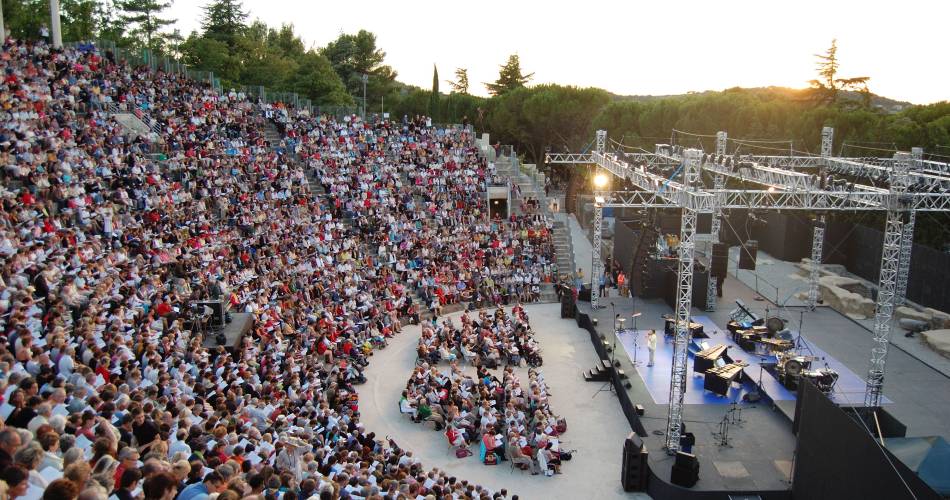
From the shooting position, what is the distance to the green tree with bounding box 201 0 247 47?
57584mm

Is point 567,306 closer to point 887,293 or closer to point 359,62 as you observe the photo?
point 887,293

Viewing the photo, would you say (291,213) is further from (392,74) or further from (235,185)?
(392,74)

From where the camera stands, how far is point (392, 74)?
70875 mm

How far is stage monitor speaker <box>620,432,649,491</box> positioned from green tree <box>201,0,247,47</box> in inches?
2119

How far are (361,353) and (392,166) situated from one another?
1260cm

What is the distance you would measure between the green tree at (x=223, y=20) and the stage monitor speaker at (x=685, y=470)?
54577 mm

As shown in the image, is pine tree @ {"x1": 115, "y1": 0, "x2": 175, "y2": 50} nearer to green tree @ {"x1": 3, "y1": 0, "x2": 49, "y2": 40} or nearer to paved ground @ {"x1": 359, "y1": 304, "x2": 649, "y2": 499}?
green tree @ {"x1": 3, "y1": 0, "x2": 49, "y2": 40}

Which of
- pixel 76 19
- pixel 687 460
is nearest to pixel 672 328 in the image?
pixel 687 460

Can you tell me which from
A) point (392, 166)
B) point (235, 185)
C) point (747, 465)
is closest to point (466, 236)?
point (392, 166)

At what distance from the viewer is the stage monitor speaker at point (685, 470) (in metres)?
12.8

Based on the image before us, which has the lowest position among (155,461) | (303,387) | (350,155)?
(303,387)

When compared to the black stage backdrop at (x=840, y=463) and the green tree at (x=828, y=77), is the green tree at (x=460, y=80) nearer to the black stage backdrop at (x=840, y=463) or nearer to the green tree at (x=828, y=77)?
the green tree at (x=828, y=77)

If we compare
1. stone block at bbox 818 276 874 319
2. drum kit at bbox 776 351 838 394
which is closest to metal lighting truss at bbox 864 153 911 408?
drum kit at bbox 776 351 838 394

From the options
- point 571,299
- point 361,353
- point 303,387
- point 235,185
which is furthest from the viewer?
point 571,299
